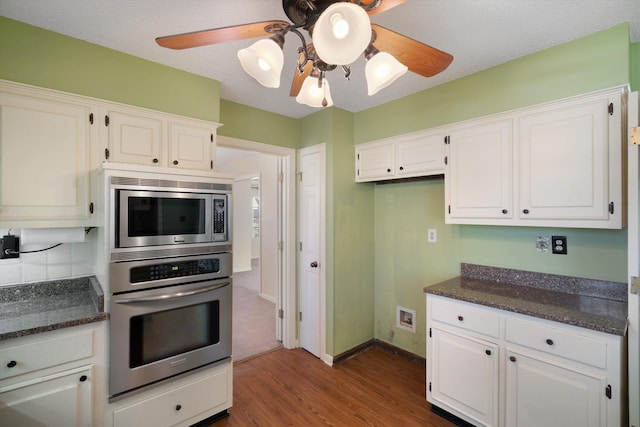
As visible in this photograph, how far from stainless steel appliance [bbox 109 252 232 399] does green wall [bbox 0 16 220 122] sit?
3.58 ft

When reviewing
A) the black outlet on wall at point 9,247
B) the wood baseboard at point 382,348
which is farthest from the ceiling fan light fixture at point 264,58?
the wood baseboard at point 382,348

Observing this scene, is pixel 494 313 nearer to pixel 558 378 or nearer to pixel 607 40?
pixel 558 378

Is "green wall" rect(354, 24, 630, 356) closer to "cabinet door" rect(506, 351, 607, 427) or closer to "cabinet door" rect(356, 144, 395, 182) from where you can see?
"cabinet door" rect(356, 144, 395, 182)

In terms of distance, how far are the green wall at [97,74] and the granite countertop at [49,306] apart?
1.20 meters

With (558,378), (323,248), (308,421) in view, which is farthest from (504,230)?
(308,421)

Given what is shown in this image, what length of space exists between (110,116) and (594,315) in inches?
118

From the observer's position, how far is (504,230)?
88.8 inches

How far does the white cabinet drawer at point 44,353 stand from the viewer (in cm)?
139

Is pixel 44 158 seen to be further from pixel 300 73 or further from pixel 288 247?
pixel 288 247

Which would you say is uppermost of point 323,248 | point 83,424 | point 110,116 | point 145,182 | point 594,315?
point 110,116

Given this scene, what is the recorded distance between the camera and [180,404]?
6.16 ft

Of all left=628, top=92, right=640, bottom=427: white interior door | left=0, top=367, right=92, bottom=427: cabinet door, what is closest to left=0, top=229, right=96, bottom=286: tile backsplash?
left=0, top=367, right=92, bottom=427: cabinet door

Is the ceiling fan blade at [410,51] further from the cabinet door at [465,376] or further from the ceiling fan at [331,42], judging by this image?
the cabinet door at [465,376]

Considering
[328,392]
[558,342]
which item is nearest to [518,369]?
[558,342]
